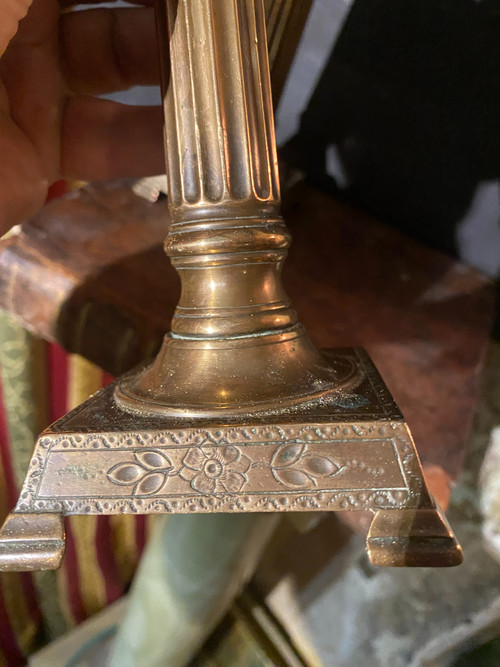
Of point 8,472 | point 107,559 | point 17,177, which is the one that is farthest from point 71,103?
point 107,559

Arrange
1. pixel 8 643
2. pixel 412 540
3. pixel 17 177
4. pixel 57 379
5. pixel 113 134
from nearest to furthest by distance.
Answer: pixel 412 540, pixel 17 177, pixel 113 134, pixel 57 379, pixel 8 643

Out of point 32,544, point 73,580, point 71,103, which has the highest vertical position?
point 71,103

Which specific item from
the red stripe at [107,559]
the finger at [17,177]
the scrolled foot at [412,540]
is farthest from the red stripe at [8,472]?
the scrolled foot at [412,540]

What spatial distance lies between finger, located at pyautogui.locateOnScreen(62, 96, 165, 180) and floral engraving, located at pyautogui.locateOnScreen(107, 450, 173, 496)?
0.55 meters

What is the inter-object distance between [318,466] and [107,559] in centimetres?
100

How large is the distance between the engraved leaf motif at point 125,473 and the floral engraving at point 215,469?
36mm

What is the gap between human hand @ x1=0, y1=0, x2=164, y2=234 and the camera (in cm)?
69

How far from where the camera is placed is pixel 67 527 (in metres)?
1.12

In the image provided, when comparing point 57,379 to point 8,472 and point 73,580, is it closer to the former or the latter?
point 8,472

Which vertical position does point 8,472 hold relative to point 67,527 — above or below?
above

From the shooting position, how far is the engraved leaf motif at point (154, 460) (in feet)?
1.31

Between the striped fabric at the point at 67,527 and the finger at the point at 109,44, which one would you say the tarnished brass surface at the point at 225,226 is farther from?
the striped fabric at the point at 67,527

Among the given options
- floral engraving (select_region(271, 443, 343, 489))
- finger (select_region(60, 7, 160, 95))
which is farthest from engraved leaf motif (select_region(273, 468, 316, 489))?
finger (select_region(60, 7, 160, 95))

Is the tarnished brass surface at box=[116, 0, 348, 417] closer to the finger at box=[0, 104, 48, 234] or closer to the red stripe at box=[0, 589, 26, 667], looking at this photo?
the finger at box=[0, 104, 48, 234]
